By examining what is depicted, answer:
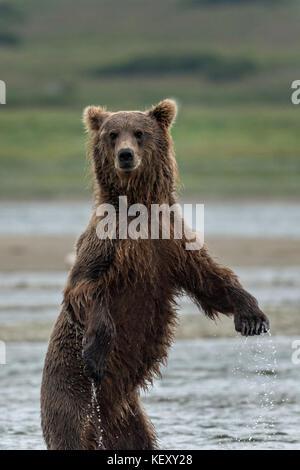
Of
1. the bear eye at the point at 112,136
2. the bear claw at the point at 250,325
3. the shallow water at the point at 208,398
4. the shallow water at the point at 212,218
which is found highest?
the shallow water at the point at 212,218

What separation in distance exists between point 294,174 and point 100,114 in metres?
25.2

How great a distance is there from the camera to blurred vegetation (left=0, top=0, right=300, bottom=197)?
31.8 meters

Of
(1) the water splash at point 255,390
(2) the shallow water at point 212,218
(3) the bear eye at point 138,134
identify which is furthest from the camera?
(2) the shallow water at point 212,218

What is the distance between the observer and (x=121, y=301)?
20.9 feet

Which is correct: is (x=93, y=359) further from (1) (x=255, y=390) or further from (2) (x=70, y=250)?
(2) (x=70, y=250)

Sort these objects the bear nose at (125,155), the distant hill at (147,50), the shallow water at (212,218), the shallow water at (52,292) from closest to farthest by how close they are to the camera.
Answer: the bear nose at (125,155)
the shallow water at (52,292)
the shallow water at (212,218)
the distant hill at (147,50)

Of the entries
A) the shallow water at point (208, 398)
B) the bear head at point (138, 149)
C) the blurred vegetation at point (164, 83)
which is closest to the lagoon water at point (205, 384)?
the shallow water at point (208, 398)

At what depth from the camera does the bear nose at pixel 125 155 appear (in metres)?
6.09

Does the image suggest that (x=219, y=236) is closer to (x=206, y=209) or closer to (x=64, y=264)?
(x=64, y=264)

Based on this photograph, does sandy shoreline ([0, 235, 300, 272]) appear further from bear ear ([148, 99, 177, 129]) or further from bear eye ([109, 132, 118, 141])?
bear eye ([109, 132, 118, 141])

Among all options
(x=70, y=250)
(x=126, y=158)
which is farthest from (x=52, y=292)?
(x=126, y=158)

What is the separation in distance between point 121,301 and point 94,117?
1035 mm

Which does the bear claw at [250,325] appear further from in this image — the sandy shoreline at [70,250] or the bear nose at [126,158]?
the sandy shoreline at [70,250]

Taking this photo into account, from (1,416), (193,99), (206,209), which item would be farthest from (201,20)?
(1,416)
